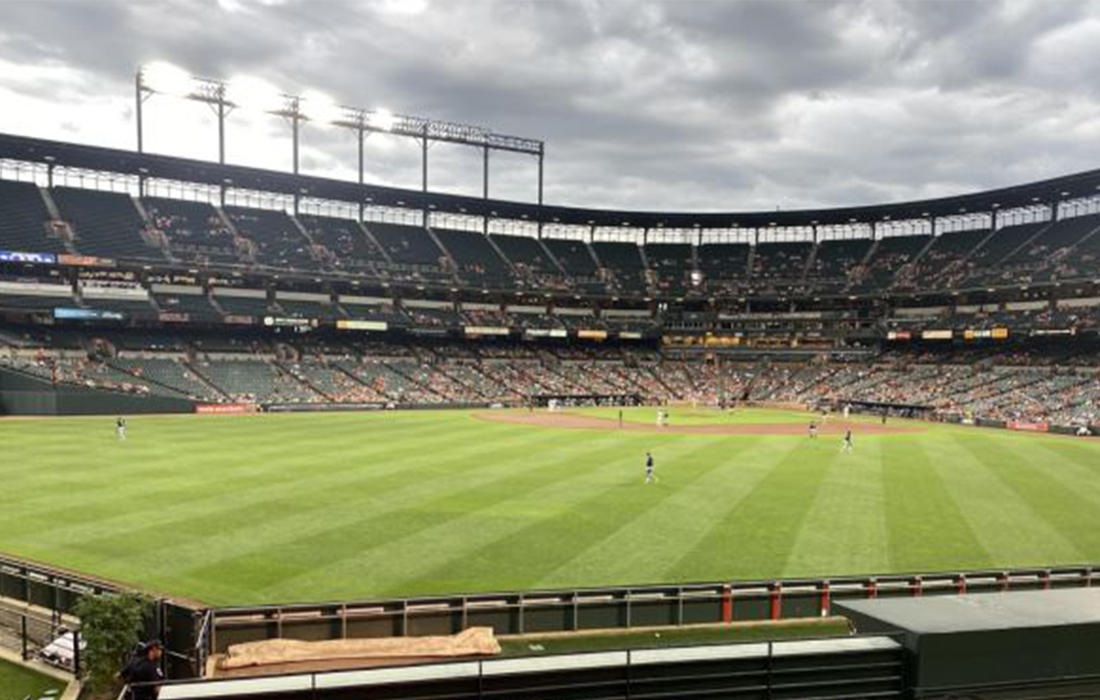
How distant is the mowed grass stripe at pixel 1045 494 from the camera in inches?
922

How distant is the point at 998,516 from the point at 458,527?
1938 centimetres

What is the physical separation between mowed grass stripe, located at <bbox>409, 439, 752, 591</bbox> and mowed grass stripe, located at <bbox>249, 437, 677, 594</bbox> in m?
0.13

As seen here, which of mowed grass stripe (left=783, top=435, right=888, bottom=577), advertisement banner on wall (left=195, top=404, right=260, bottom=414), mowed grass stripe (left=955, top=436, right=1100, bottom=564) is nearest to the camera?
mowed grass stripe (left=783, top=435, right=888, bottom=577)

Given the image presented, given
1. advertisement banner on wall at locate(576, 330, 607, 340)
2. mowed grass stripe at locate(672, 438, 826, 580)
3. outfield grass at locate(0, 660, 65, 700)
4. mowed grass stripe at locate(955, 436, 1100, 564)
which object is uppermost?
advertisement banner on wall at locate(576, 330, 607, 340)

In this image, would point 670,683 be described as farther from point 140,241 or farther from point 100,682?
point 140,241

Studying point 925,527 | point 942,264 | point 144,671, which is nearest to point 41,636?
point 144,671

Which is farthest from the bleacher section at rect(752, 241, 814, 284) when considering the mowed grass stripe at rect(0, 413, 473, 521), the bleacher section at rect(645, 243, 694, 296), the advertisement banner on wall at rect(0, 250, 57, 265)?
the advertisement banner on wall at rect(0, 250, 57, 265)

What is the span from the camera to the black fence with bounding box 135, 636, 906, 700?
653 cm

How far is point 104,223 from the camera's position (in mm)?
77375

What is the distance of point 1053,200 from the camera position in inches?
3445

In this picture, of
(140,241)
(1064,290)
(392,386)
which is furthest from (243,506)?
(1064,290)

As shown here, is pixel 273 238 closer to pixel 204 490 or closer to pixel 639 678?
pixel 204 490

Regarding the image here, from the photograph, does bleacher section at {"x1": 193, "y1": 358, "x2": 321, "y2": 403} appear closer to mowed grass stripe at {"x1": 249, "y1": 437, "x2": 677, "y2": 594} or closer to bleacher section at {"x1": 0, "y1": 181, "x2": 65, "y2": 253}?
bleacher section at {"x1": 0, "y1": 181, "x2": 65, "y2": 253}

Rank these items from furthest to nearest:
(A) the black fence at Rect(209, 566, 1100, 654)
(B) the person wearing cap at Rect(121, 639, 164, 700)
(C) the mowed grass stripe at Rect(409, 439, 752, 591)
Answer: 1. (C) the mowed grass stripe at Rect(409, 439, 752, 591)
2. (A) the black fence at Rect(209, 566, 1100, 654)
3. (B) the person wearing cap at Rect(121, 639, 164, 700)
